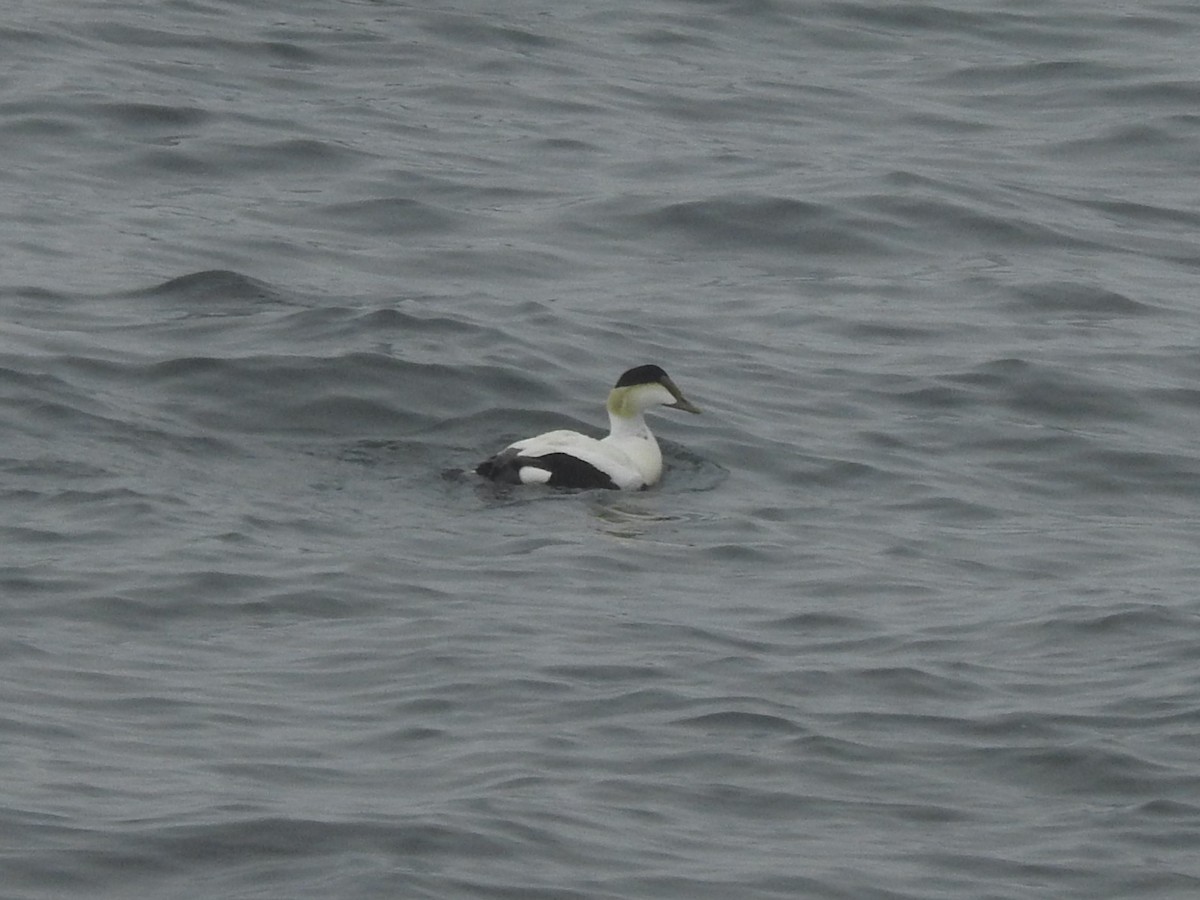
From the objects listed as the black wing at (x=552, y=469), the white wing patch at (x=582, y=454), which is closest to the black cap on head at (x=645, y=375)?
the white wing patch at (x=582, y=454)

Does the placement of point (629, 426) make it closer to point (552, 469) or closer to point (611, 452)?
point (611, 452)

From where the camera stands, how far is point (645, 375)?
14094 millimetres

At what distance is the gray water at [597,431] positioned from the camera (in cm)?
870

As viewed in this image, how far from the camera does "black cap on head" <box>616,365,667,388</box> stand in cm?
1407

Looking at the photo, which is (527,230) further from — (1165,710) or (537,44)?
(1165,710)

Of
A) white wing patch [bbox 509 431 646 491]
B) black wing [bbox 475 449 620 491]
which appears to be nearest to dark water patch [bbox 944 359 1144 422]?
white wing patch [bbox 509 431 646 491]

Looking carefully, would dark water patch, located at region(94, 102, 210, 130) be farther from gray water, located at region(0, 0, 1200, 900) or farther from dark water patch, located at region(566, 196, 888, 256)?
dark water patch, located at region(566, 196, 888, 256)

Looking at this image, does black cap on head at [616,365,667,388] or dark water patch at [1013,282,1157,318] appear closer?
black cap on head at [616,365,667,388]

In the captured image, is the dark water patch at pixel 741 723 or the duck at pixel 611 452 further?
the duck at pixel 611 452

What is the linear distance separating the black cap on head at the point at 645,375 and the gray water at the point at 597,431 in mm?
530

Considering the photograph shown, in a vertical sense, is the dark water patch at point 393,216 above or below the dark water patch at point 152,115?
below

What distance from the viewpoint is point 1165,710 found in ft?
32.2

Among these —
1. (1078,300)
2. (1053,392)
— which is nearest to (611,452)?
(1053,392)

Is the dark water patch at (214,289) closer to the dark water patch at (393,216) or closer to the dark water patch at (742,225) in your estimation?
the dark water patch at (393,216)
